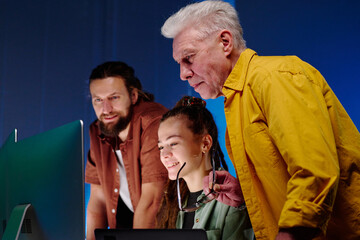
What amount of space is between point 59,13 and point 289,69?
2.50 m

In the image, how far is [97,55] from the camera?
3.27 metres

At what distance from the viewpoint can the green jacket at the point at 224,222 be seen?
199 cm

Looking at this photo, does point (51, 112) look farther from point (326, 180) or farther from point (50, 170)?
point (326, 180)

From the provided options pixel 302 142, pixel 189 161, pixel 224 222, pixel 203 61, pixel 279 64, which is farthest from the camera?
pixel 189 161

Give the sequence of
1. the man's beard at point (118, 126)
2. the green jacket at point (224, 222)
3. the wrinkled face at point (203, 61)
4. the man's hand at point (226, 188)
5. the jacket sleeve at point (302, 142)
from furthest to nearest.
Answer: the man's beard at point (118, 126)
the green jacket at point (224, 222)
the man's hand at point (226, 188)
the wrinkled face at point (203, 61)
the jacket sleeve at point (302, 142)

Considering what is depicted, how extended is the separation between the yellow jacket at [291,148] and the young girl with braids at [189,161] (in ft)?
2.31

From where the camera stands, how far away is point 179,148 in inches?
93.7

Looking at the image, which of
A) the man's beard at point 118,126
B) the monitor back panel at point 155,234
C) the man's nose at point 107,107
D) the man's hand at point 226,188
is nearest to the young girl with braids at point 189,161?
the man's hand at point 226,188

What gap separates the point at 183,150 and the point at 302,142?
4.09 ft

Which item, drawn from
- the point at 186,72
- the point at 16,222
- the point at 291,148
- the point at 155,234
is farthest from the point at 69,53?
the point at 291,148

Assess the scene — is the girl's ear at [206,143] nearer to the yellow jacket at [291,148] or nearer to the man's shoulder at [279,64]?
the yellow jacket at [291,148]

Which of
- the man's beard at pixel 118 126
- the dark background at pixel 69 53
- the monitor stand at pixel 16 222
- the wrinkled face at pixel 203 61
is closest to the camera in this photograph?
the monitor stand at pixel 16 222

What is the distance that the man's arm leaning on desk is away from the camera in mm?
2801

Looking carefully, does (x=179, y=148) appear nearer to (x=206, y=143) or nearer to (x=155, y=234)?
(x=206, y=143)
